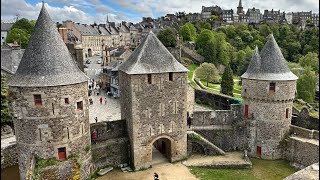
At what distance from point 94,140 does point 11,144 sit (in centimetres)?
703

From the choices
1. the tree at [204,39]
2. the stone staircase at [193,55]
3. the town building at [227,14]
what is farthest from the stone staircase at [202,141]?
the town building at [227,14]

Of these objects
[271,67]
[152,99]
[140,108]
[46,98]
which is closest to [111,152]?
[140,108]

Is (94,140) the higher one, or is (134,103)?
(134,103)

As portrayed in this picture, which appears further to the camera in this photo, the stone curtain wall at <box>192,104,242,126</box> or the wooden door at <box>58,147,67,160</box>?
the stone curtain wall at <box>192,104,242,126</box>

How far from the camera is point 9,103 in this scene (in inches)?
709

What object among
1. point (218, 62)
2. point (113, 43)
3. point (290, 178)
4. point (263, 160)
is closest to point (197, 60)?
point (218, 62)

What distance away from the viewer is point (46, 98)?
17.3 m

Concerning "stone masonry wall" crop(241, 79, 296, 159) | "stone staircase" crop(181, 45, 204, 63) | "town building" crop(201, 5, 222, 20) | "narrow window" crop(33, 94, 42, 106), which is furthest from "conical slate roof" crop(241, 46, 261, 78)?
"town building" crop(201, 5, 222, 20)

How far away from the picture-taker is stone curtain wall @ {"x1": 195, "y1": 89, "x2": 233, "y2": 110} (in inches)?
1505

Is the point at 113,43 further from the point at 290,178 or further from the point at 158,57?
the point at 290,178

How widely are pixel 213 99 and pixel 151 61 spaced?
802 inches

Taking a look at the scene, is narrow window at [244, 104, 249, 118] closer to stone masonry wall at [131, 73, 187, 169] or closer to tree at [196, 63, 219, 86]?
stone masonry wall at [131, 73, 187, 169]

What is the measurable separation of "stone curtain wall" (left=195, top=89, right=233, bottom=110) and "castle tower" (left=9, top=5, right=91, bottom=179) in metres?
23.5

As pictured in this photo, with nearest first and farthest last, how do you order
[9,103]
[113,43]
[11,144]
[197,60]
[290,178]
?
1. [290,178]
2. [9,103]
3. [11,144]
4. [197,60]
5. [113,43]
